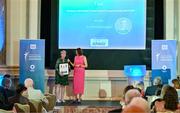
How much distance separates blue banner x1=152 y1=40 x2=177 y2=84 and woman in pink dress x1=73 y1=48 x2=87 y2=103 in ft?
6.25

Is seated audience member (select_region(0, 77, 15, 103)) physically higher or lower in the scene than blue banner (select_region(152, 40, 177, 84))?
lower

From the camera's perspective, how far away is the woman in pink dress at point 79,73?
12.3 metres

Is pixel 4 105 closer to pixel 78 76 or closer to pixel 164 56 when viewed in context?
pixel 78 76

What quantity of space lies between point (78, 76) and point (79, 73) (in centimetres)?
11

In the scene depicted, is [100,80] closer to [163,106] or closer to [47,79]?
[47,79]

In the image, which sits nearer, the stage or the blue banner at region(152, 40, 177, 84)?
the stage

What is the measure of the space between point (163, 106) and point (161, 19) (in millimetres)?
8648

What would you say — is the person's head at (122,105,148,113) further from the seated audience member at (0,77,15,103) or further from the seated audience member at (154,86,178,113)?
the seated audience member at (0,77,15,103)

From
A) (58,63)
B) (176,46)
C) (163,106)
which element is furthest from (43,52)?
(163,106)

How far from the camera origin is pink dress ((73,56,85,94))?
12.3 m

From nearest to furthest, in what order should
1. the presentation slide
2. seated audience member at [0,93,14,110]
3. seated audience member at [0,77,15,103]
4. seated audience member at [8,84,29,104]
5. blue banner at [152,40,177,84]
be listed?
seated audience member at [8,84,29,104] → seated audience member at [0,93,14,110] → seated audience member at [0,77,15,103] → blue banner at [152,40,177,84] → the presentation slide

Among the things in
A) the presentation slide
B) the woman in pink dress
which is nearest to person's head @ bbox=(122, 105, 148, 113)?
the woman in pink dress

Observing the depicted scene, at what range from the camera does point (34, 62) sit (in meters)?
12.6

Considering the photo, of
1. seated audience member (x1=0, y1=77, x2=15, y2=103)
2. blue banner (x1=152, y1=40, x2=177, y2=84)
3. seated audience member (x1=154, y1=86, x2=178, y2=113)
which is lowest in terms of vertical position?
seated audience member (x1=0, y1=77, x2=15, y2=103)
